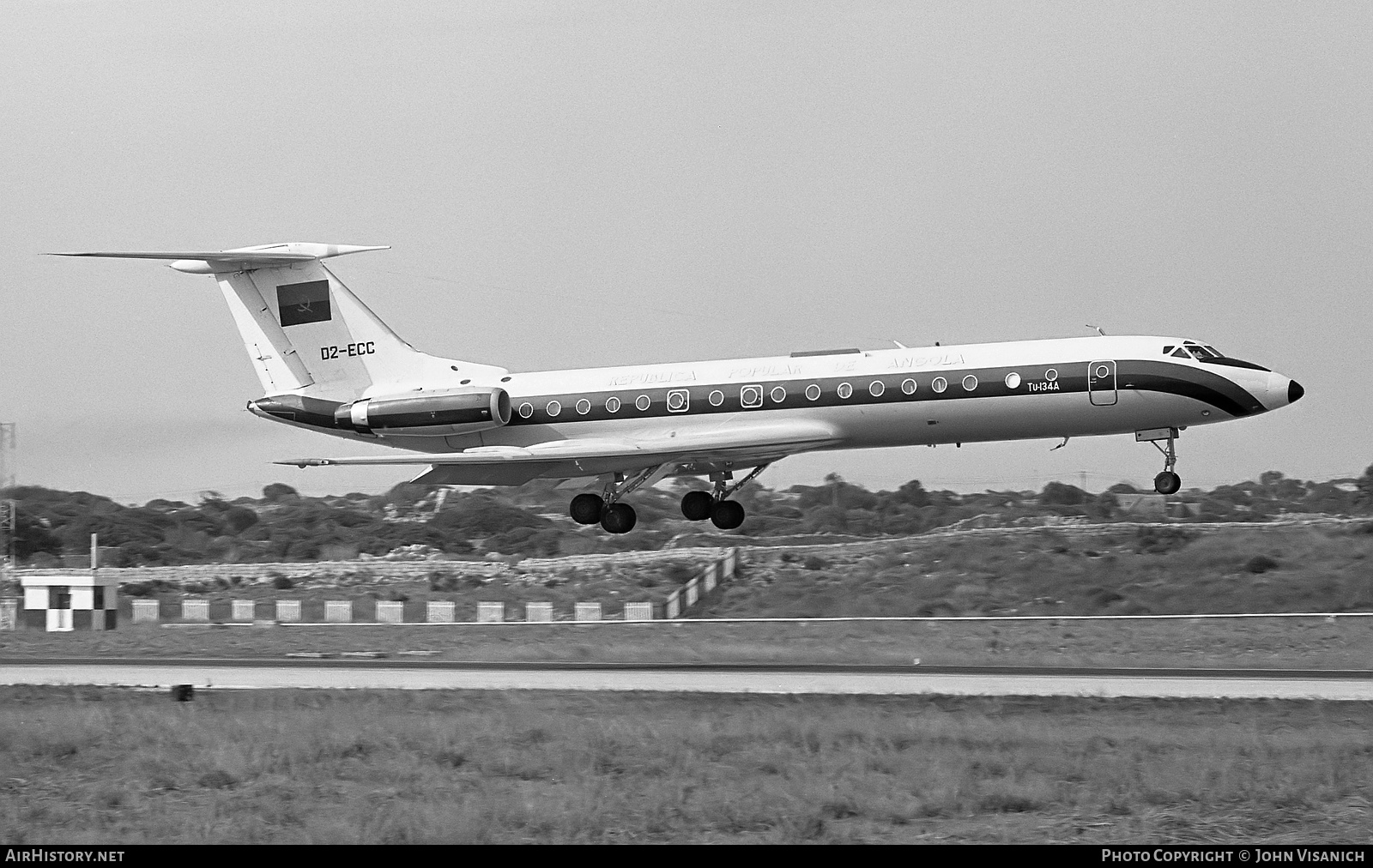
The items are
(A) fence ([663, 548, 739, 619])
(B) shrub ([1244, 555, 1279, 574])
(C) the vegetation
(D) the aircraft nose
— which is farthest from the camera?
(C) the vegetation

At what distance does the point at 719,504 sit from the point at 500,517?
108 feet

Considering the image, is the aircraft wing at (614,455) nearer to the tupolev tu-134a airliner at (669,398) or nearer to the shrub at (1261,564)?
the tupolev tu-134a airliner at (669,398)

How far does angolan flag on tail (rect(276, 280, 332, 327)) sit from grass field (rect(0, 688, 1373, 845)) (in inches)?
509

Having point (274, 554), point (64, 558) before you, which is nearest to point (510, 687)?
point (64, 558)

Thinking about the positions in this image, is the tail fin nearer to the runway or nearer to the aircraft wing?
the aircraft wing

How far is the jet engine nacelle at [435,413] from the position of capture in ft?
103

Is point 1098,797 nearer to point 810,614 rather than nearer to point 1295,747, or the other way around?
point 1295,747

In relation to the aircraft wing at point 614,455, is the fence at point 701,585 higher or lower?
lower

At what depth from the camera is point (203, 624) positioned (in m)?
44.2

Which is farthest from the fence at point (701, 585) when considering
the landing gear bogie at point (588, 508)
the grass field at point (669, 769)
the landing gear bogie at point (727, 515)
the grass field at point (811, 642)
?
the grass field at point (669, 769)

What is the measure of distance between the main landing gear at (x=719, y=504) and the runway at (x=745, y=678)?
3.72m

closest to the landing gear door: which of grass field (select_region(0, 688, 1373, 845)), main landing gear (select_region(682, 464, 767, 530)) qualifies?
main landing gear (select_region(682, 464, 767, 530))

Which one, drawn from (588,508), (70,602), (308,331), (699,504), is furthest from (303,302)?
(70,602)

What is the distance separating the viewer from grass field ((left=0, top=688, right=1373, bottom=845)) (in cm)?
1466
